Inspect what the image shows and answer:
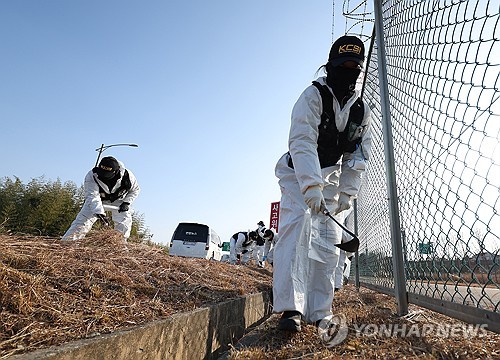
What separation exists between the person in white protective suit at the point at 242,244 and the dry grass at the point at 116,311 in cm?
1224

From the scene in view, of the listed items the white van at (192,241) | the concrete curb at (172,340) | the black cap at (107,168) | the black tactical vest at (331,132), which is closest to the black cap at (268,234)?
the white van at (192,241)

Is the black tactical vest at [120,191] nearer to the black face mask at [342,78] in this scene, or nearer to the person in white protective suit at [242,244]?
the black face mask at [342,78]

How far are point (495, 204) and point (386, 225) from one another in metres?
2.28

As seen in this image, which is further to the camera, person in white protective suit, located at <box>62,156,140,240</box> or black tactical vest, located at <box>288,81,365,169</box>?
person in white protective suit, located at <box>62,156,140,240</box>

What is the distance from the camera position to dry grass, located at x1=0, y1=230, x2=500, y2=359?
1601mm

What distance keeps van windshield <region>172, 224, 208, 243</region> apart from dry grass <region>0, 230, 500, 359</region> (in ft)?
40.8

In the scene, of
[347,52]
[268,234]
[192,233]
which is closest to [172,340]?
[347,52]

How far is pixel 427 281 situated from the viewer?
2.62 meters

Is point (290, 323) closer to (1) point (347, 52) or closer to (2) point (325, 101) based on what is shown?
(2) point (325, 101)

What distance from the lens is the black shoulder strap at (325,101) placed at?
2646 millimetres

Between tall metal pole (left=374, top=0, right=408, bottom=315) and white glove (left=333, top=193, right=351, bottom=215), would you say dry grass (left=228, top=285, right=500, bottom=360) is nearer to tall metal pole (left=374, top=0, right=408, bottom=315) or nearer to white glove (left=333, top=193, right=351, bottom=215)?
tall metal pole (left=374, top=0, right=408, bottom=315)

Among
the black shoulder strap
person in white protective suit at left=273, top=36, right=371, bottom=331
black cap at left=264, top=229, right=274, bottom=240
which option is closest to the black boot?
person in white protective suit at left=273, top=36, right=371, bottom=331

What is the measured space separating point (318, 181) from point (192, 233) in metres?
14.0

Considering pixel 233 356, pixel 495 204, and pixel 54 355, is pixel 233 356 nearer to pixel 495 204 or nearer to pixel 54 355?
pixel 54 355
